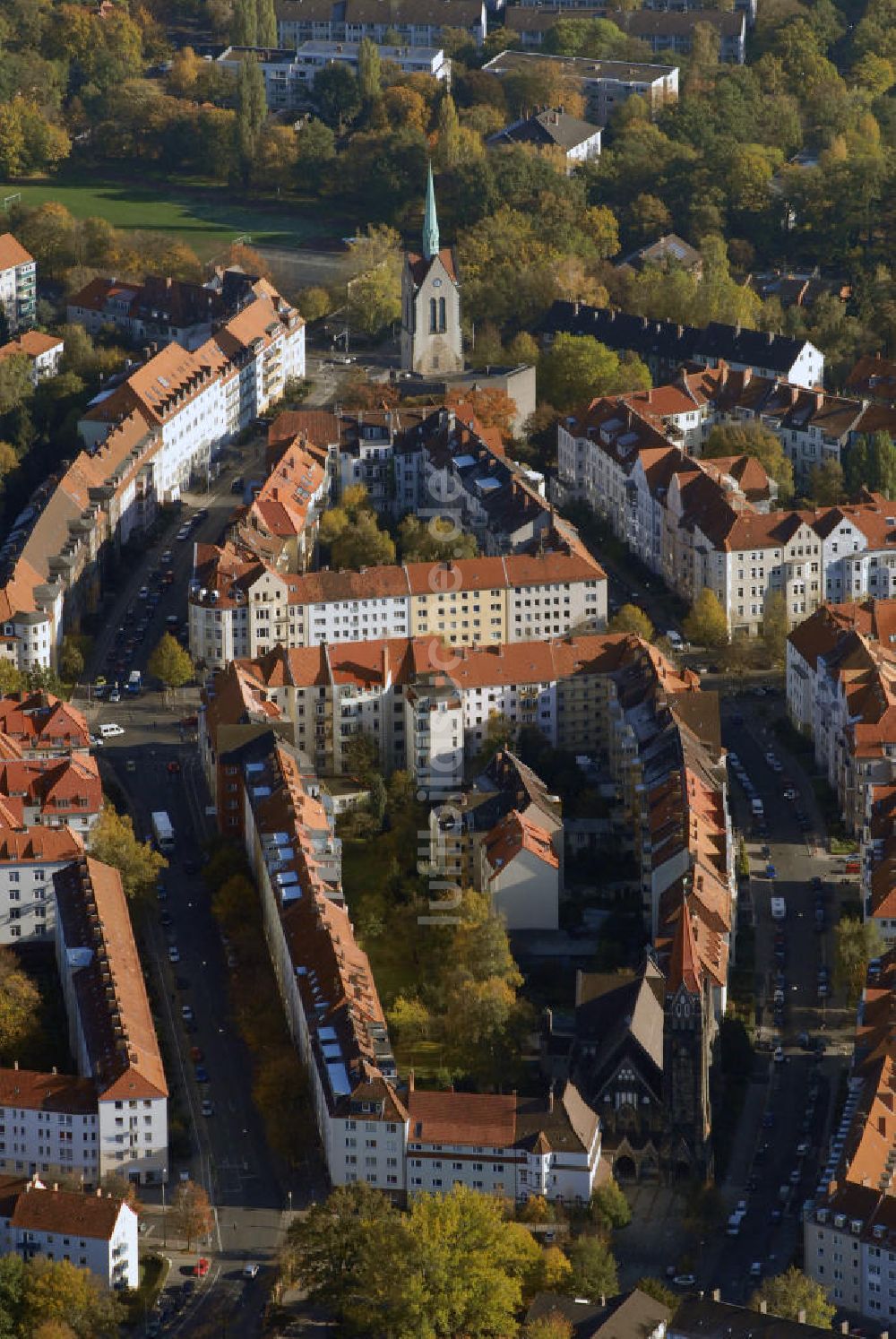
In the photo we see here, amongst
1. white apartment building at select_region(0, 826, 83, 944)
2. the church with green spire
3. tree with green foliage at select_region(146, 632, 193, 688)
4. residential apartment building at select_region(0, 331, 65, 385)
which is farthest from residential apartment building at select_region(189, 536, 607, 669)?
residential apartment building at select_region(0, 331, 65, 385)

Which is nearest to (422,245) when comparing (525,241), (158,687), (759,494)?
(525,241)

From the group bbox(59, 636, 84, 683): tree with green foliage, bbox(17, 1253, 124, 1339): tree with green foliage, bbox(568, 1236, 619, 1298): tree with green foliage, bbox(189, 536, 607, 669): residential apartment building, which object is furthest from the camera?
bbox(59, 636, 84, 683): tree with green foliage

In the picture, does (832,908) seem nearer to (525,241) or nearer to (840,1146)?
(840,1146)

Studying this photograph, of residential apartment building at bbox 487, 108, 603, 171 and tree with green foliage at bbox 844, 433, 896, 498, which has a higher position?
residential apartment building at bbox 487, 108, 603, 171

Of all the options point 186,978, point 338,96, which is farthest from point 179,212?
point 186,978

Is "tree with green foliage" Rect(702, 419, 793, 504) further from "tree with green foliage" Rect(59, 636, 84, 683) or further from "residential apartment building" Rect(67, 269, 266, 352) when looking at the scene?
"tree with green foliage" Rect(59, 636, 84, 683)

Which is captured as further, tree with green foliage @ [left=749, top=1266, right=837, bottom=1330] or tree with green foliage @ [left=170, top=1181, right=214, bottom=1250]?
tree with green foliage @ [left=170, top=1181, right=214, bottom=1250]
